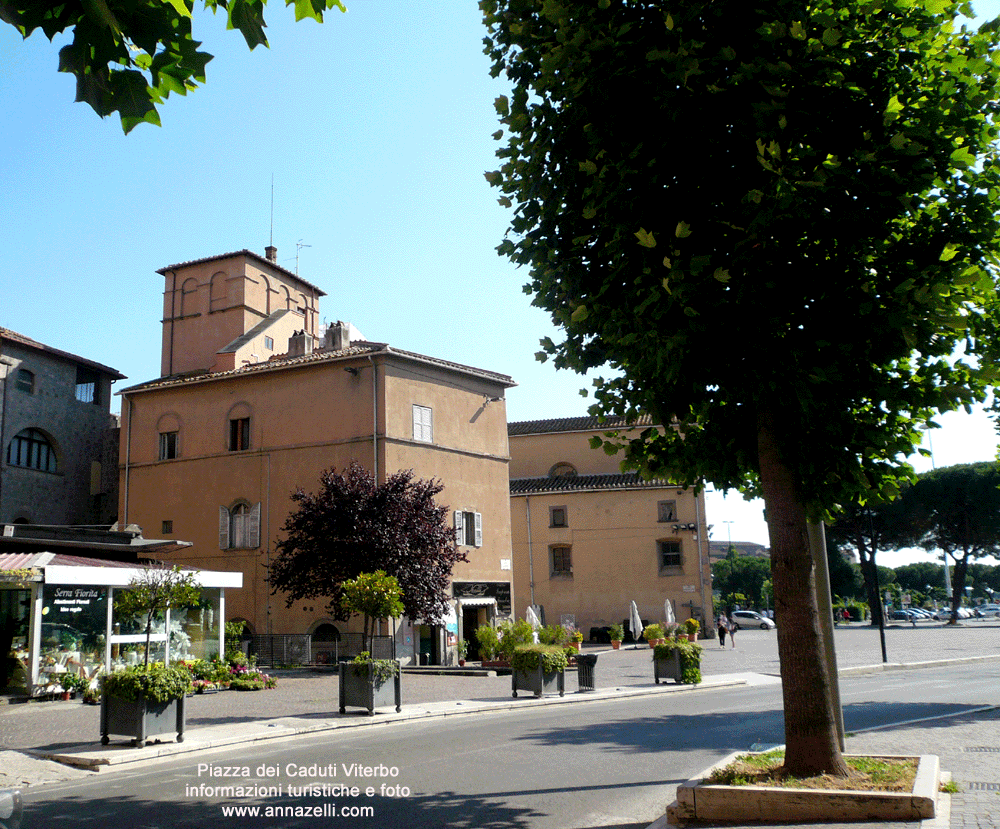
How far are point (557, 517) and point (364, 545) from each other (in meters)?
23.2

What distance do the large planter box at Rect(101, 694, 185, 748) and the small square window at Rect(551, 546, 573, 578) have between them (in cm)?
3506

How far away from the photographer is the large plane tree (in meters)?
6.76

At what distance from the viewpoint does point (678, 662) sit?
2142 cm

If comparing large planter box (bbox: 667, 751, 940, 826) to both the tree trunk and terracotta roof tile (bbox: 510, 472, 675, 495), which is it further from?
terracotta roof tile (bbox: 510, 472, 675, 495)

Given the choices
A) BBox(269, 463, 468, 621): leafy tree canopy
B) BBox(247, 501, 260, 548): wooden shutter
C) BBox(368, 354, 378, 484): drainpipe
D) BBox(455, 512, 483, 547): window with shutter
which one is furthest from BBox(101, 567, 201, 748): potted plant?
BBox(455, 512, 483, 547): window with shutter

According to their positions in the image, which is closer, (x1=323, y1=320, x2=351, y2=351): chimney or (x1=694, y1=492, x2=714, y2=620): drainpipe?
(x1=323, y1=320, x2=351, y2=351): chimney

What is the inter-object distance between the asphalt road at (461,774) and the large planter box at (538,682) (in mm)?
2972

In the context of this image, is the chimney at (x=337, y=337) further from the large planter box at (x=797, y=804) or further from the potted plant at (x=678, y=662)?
the large planter box at (x=797, y=804)

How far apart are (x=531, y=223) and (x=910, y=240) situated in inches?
134

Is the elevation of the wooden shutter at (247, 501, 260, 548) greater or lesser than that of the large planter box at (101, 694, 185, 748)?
Result: greater

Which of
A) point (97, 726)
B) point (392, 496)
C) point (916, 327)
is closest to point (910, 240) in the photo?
point (916, 327)

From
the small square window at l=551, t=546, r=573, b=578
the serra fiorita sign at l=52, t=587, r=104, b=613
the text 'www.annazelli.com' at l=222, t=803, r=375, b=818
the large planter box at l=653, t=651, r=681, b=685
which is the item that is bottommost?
the large planter box at l=653, t=651, r=681, b=685

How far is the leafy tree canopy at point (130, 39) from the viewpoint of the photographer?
4.07 meters

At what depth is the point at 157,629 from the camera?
19984 mm
